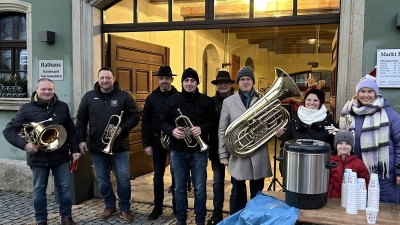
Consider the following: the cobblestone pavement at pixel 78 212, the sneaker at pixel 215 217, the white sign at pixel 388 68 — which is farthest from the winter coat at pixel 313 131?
the cobblestone pavement at pixel 78 212

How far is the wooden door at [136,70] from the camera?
625 cm

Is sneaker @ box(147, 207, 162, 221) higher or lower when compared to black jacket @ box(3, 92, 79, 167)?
lower

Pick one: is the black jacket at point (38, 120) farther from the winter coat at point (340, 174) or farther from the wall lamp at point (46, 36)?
the winter coat at point (340, 174)

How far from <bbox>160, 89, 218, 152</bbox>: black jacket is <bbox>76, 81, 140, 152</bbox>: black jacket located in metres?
0.59

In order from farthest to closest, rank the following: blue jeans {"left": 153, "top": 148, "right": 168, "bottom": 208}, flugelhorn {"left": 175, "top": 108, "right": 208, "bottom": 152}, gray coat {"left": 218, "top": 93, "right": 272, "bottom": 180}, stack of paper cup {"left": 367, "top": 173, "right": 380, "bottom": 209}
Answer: blue jeans {"left": 153, "top": 148, "right": 168, "bottom": 208}, flugelhorn {"left": 175, "top": 108, "right": 208, "bottom": 152}, gray coat {"left": 218, "top": 93, "right": 272, "bottom": 180}, stack of paper cup {"left": 367, "top": 173, "right": 380, "bottom": 209}

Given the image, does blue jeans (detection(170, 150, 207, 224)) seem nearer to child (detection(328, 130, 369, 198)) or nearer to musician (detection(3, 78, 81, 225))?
musician (detection(3, 78, 81, 225))

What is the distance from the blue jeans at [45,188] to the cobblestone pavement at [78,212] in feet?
1.10

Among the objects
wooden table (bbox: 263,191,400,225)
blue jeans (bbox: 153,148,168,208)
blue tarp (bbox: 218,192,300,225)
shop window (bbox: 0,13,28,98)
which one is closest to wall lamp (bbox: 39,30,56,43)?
shop window (bbox: 0,13,28,98)

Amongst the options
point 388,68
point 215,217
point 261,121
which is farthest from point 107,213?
point 388,68

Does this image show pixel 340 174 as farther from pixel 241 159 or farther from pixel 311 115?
pixel 241 159

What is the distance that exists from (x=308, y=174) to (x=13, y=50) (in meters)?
5.57

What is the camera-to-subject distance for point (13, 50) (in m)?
6.33

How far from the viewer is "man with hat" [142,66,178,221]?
15.5 feet

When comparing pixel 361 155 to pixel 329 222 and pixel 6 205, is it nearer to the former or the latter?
pixel 329 222
